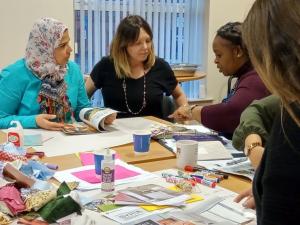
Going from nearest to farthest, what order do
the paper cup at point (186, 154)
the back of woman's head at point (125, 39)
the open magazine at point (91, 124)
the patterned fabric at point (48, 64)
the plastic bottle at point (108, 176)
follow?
the plastic bottle at point (108, 176), the paper cup at point (186, 154), the open magazine at point (91, 124), the patterned fabric at point (48, 64), the back of woman's head at point (125, 39)

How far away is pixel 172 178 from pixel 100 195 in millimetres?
271

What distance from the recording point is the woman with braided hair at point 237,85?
207cm

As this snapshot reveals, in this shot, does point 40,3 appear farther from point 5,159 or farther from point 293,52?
point 293,52

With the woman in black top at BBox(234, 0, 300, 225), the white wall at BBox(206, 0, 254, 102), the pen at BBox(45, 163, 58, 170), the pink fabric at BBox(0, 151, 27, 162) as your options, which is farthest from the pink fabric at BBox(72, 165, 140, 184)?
the white wall at BBox(206, 0, 254, 102)

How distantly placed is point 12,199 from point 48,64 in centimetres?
130

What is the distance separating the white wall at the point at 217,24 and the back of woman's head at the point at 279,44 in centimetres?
345

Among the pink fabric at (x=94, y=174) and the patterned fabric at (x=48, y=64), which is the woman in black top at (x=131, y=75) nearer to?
the patterned fabric at (x=48, y=64)

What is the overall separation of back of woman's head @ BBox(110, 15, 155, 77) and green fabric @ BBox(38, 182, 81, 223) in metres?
1.73

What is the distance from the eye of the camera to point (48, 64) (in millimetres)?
2416

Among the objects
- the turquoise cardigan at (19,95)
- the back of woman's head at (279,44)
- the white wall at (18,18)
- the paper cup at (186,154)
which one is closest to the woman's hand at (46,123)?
the turquoise cardigan at (19,95)

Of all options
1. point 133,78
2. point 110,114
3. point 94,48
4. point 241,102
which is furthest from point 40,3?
point 241,102

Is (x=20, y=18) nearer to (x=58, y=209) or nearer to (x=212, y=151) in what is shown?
(x=212, y=151)

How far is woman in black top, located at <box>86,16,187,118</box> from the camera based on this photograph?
2863 mm

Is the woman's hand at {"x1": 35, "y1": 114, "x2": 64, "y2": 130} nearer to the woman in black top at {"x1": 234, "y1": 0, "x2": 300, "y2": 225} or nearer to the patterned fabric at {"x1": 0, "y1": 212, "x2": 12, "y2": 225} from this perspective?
the patterned fabric at {"x1": 0, "y1": 212, "x2": 12, "y2": 225}
